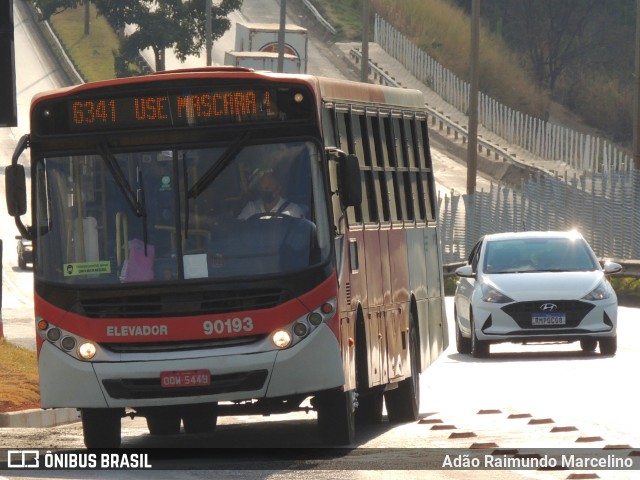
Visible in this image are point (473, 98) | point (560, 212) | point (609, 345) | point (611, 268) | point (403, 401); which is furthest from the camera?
point (473, 98)

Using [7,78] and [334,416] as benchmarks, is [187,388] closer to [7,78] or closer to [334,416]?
[334,416]

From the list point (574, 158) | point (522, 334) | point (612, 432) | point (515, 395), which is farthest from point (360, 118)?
point (574, 158)

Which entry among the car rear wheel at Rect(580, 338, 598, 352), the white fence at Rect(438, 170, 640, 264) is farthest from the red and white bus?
the white fence at Rect(438, 170, 640, 264)

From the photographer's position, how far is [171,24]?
89062 millimetres

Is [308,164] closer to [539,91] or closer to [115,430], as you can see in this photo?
[115,430]

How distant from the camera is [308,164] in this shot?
1289 centimetres

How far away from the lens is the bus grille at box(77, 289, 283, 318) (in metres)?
12.5

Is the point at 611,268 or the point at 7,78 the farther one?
the point at 611,268

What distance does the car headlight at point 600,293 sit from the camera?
23.3 m

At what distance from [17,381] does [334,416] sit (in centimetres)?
563

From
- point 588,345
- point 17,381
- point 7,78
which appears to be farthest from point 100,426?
point 588,345

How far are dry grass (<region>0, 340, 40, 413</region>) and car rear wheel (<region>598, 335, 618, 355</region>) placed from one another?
694cm

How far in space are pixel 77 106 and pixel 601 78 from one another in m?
96.4

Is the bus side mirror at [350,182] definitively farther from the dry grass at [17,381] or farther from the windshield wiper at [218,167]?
the dry grass at [17,381]
